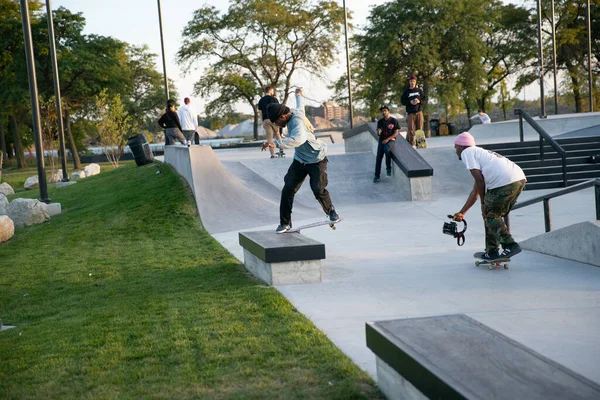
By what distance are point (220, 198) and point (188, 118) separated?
448cm

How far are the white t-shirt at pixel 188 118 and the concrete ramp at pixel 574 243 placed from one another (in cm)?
1139

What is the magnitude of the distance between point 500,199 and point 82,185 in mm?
18321

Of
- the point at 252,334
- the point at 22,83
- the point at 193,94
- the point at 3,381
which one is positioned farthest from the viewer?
the point at 193,94

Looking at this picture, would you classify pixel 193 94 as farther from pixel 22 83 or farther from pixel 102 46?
pixel 22 83

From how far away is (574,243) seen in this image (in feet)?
25.8

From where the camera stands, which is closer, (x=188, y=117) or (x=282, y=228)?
Result: (x=282, y=228)

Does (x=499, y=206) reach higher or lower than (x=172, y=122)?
lower

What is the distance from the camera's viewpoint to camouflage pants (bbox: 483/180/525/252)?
7184 millimetres

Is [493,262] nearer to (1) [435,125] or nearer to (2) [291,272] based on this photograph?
(2) [291,272]

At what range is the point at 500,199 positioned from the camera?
283 inches

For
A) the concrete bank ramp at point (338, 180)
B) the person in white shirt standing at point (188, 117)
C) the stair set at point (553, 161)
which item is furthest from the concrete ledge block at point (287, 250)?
the person in white shirt standing at point (188, 117)

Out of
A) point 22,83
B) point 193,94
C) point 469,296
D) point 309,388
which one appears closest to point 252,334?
point 309,388

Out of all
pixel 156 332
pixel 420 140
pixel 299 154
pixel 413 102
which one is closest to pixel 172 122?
pixel 413 102

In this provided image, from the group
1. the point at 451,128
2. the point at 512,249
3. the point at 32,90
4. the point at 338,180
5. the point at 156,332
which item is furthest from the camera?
the point at 451,128
